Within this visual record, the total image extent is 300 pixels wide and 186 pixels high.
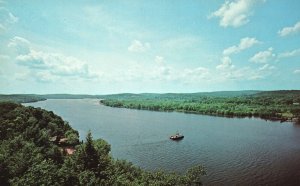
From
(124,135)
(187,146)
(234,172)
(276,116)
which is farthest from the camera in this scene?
(276,116)

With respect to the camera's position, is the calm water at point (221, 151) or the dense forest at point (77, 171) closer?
the dense forest at point (77, 171)

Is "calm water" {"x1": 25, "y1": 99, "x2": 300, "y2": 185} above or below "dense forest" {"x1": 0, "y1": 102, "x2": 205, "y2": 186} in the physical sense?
below

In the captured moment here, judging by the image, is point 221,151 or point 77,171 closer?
point 77,171

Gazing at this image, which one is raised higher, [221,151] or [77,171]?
[77,171]

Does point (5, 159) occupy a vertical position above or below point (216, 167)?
above

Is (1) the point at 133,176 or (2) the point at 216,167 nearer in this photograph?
(1) the point at 133,176

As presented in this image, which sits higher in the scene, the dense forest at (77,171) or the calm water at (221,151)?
the dense forest at (77,171)

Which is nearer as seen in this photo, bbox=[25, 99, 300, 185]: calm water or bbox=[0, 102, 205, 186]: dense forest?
bbox=[0, 102, 205, 186]: dense forest

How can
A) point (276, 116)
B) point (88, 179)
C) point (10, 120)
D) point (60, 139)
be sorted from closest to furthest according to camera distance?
point (88, 179)
point (10, 120)
point (60, 139)
point (276, 116)

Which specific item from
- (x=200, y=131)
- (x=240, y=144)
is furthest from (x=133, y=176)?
(x=200, y=131)

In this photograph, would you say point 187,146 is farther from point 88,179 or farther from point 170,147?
point 88,179

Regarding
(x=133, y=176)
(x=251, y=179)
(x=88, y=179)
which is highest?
(x=88, y=179)
